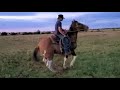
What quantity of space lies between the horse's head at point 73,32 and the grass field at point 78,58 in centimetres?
7

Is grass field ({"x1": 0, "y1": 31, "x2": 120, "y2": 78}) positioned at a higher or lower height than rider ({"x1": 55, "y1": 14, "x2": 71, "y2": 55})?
lower

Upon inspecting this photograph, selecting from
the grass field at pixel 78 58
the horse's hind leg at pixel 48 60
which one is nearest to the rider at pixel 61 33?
the grass field at pixel 78 58

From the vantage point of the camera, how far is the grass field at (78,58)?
4.75 metres

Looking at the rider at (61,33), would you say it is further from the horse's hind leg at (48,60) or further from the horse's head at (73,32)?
the horse's hind leg at (48,60)

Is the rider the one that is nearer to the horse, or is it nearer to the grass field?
the horse

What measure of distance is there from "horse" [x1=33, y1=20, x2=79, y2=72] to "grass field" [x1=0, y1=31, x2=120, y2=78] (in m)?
0.07

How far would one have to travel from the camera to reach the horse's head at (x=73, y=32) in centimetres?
476

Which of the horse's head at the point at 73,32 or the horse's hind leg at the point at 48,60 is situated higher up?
the horse's head at the point at 73,32

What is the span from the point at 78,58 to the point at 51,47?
1.70ft

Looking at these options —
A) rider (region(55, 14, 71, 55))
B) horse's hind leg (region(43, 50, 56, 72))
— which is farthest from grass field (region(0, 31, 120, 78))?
rider (region(55, 14, 71, 55))

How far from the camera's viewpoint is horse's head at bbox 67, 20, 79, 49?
4762 mm

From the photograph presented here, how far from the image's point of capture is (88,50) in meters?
4.91
